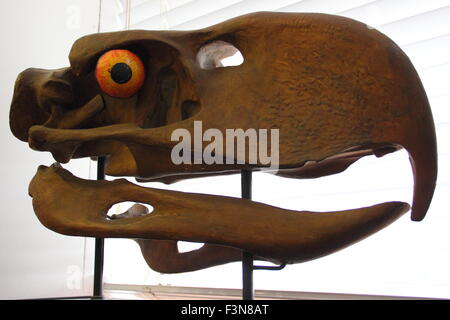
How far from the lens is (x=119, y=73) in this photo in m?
1.03

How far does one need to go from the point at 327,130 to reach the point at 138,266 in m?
1.82

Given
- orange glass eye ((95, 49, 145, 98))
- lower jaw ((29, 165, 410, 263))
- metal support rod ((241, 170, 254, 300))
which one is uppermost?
orange glass eye ((95, 49, 145, 98))

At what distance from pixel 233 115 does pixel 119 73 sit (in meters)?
0.29

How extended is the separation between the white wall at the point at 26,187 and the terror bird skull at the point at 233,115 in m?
0.91

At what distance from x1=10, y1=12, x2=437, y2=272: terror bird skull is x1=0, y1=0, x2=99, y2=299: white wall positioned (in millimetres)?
907

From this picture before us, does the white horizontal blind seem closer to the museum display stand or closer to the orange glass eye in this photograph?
the museum display stand

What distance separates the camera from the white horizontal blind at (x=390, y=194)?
5.42 feet

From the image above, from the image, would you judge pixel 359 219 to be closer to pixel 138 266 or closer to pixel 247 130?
pixel 247 130

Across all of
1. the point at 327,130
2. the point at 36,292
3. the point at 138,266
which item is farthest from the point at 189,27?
the point at 327,130

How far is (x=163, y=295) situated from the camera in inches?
82.3

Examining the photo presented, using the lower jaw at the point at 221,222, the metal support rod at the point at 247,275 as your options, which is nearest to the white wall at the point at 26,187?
the lower jaw at the point at 221,222

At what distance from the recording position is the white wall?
6.23ft

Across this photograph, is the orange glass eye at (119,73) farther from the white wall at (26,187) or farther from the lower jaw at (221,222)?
the white wall at (26,187)

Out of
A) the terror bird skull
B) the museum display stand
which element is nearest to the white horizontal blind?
the terror bird skull
